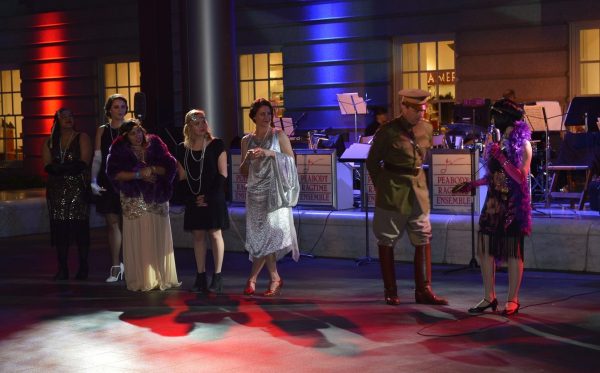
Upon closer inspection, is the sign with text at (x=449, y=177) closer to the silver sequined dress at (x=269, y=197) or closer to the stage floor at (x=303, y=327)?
the stage floor at (x=303, y=327)

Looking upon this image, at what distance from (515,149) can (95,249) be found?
7.28 metres

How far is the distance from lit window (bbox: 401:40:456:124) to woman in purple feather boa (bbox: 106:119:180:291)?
10.9m

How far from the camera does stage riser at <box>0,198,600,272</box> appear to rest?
10.9 m

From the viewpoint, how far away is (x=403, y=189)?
9094mm

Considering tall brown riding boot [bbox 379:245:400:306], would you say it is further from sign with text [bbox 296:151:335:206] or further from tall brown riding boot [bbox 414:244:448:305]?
sign with text [bbox 296:151:335:206]

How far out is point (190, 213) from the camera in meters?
10.1

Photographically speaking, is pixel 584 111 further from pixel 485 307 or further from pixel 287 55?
pixel 287 55

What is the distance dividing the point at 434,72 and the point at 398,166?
12.0m

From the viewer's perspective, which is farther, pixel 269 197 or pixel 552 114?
pixel 552 114

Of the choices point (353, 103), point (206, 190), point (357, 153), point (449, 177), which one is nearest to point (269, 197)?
point (206, 190)

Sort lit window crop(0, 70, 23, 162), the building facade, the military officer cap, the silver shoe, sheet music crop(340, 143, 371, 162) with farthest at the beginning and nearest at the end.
Result: lit window crop(0, 70, 23, 162)
the building facade
sheet music crop(340, 143, 371, 162)
the silver shoe
the military officer cap

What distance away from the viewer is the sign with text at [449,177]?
1227 centimetres

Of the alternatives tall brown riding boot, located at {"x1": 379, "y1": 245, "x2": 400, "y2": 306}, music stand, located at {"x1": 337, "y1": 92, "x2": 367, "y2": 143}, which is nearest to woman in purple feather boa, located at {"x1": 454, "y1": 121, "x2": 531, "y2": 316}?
tall brown riding boot, located at {"x1": 379, "y1": 245, "x2": 400, "y2": 306}

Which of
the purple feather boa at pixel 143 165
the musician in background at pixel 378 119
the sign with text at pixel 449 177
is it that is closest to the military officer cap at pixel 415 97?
the purple feather boa at pixel 143 165
